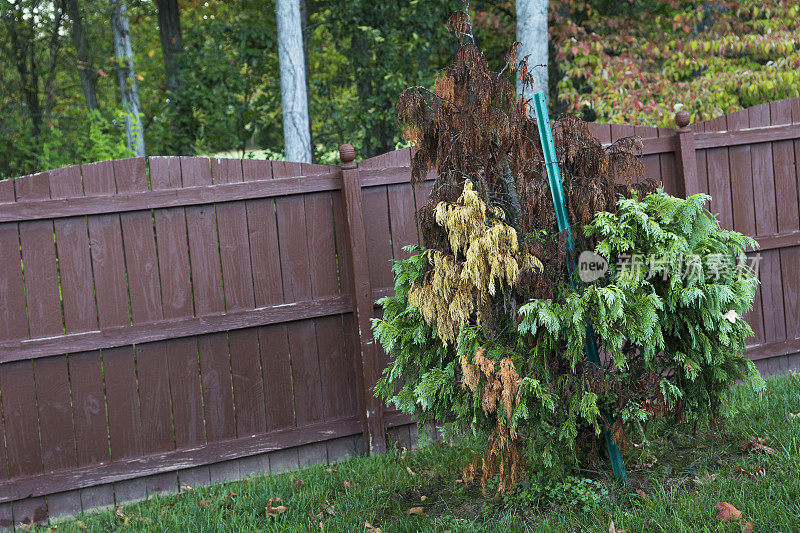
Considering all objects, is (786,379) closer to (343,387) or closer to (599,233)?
(599,233)

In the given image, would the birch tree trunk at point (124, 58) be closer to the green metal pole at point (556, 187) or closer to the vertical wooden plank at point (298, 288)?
the vertical wooden plank at point (298, 288)

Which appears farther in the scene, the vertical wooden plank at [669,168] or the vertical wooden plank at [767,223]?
the vertical wooden plank at [767,223]

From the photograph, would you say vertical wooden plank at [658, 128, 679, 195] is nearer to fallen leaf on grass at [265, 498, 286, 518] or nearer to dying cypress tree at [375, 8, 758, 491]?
dying cypress tree at [375, 8, 758, 491]

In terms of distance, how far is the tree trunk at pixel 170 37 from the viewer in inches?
417

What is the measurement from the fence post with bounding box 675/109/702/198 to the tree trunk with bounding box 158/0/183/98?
7.75 meters

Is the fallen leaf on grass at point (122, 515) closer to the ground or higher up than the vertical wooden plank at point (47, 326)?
closer to the ground

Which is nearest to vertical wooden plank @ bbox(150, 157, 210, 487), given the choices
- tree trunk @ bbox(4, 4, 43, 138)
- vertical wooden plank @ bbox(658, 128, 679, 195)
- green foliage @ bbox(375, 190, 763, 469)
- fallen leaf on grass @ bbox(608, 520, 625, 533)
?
green foliage @ bbox(375, 190, 763, 469)

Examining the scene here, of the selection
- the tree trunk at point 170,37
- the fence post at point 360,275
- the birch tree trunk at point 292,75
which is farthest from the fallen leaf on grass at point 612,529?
the tree trunk at point 170,37

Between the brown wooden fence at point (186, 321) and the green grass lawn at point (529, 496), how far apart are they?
26 cm

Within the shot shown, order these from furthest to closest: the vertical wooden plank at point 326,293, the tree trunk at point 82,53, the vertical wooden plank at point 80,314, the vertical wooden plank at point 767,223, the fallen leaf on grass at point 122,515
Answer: the tree trunk at point 82,53
the vertical wooden plank at point 767,223
the vertical wooden plank at point 326,293
the vertical wooden plank at point 80,314
the fallen leaf on grass at point 122,515

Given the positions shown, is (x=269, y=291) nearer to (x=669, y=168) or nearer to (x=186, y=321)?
(x=186, y=321)

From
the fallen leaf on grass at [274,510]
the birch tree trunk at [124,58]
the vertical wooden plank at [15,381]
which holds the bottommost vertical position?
the fallen leaf on grass at [274,510]

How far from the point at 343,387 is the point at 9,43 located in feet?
21.9

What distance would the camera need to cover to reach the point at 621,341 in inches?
124
